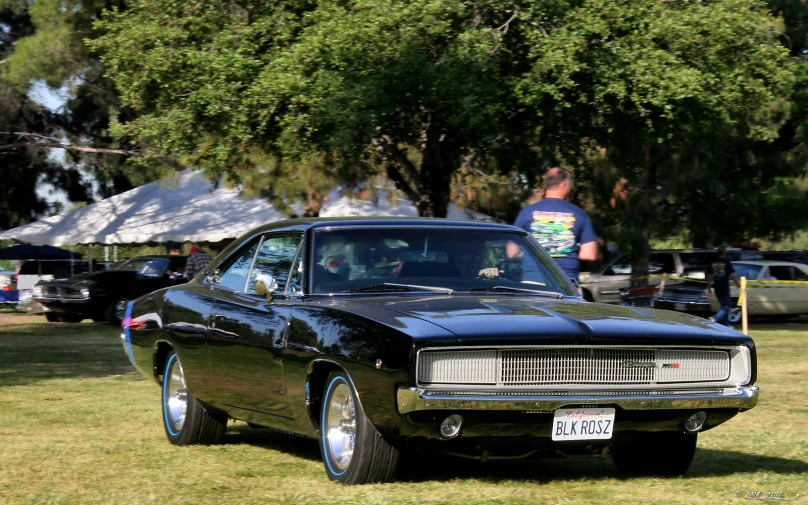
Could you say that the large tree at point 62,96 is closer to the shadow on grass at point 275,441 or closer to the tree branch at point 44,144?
the tree branch at point 44,144

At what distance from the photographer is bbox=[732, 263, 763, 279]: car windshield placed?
30.1 meters

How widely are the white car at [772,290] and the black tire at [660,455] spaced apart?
73.7ft

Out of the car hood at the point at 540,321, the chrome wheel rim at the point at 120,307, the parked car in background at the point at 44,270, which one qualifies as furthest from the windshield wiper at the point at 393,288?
the parked car in background at the point at 44,270

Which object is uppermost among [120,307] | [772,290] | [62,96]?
[62,96]

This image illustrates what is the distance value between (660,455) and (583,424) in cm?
103

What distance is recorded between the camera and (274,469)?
7.00 m

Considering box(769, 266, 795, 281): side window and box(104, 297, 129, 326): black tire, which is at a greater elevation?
box(769, 266, 795, 281): side window

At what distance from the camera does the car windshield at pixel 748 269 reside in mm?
30095

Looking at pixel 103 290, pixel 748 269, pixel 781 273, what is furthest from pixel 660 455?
pixel 781 273

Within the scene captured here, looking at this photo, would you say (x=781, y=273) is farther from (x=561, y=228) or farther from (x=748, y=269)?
(x=561, y=228)

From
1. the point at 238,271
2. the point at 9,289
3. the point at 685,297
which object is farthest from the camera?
the point at 9,289

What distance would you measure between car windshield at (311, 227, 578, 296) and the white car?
73.1 ft

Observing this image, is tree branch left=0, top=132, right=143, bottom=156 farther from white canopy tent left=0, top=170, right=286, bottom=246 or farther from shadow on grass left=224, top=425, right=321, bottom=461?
shadow on grass left=224, top=425, right=321, bottom=461

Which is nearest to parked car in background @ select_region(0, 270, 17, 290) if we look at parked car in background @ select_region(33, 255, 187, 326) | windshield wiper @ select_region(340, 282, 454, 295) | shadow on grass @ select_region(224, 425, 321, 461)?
parked car in background @ select_region(33, 255, 187, 326)
